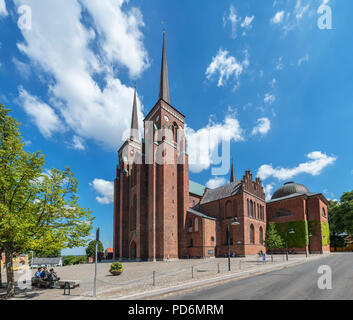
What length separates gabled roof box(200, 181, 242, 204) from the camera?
40.5 meters

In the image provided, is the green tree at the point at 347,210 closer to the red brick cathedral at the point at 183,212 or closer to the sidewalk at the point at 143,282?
the red brick cathedral at the point at 183,212

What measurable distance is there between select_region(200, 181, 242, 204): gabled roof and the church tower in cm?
720

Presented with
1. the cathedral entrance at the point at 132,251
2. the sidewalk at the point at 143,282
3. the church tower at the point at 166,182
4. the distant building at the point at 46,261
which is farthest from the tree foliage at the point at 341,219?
the distant building at the point at 46,261

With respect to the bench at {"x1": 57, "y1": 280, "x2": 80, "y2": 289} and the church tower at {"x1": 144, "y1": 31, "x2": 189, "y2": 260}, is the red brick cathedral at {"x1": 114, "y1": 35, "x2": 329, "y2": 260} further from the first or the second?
the bench at {"x1": 57, "y1": 280, "x2": 80, "y2": 289}

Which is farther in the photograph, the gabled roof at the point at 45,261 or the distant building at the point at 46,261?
the distant building at the point at 46,261

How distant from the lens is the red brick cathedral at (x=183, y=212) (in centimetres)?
3697

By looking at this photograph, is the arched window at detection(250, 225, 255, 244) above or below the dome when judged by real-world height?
below

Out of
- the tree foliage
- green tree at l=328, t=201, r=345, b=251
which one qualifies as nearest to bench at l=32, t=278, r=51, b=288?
the tree foliage

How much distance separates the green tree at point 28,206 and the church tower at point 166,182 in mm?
24128

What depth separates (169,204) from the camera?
3781 cm

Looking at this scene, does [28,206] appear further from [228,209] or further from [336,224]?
[336,224]

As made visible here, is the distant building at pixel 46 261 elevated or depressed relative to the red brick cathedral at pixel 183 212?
depressed
